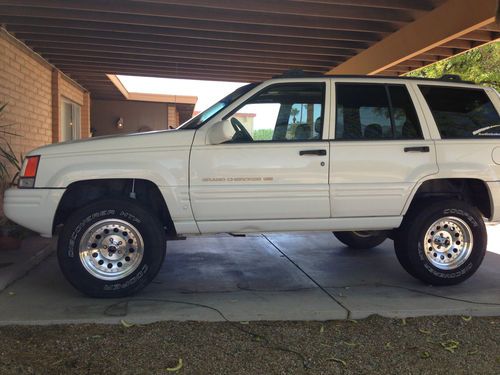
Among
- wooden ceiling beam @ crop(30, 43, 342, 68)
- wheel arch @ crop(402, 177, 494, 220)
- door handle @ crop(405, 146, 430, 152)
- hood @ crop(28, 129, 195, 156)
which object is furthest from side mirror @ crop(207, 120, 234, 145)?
wooden ceiling beam @ crop(30, 43, 342, 68)

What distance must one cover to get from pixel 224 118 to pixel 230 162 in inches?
17.8

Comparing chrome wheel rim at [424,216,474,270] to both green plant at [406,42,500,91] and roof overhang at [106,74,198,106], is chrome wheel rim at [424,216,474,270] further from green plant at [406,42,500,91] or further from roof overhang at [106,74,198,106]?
roof overhang at [106,74,198,106]

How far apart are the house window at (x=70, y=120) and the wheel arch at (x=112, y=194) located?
24.7ft

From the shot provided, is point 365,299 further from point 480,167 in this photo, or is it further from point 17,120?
point 17,120

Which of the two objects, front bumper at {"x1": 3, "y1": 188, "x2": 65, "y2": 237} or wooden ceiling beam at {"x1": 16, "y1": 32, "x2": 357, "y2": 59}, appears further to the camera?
wooden ceiling beam at {"x1": 16, "y1": 32, "x2": 357, "y2": 59}

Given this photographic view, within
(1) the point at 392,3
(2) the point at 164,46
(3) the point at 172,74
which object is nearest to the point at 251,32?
(2) the point at 164,46

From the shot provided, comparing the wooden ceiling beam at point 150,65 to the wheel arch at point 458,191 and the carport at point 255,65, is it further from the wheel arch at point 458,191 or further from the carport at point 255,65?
the wheel arch at point 458,191

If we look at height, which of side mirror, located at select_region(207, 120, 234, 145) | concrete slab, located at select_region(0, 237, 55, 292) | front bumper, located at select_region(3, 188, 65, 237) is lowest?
concrete slab, located at select_region(0, 237, 55, 292)

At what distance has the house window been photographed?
40.9 ft

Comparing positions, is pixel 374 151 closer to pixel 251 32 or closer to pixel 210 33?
pixel 251 32

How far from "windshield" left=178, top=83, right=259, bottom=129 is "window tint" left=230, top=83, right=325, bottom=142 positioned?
0.44 feet

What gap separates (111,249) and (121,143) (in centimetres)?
100

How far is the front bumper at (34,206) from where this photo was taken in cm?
465

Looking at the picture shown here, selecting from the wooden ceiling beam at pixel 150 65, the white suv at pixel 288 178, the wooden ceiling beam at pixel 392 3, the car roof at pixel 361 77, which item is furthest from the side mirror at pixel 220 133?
the wooden ceiling beam at pixel 150 65
